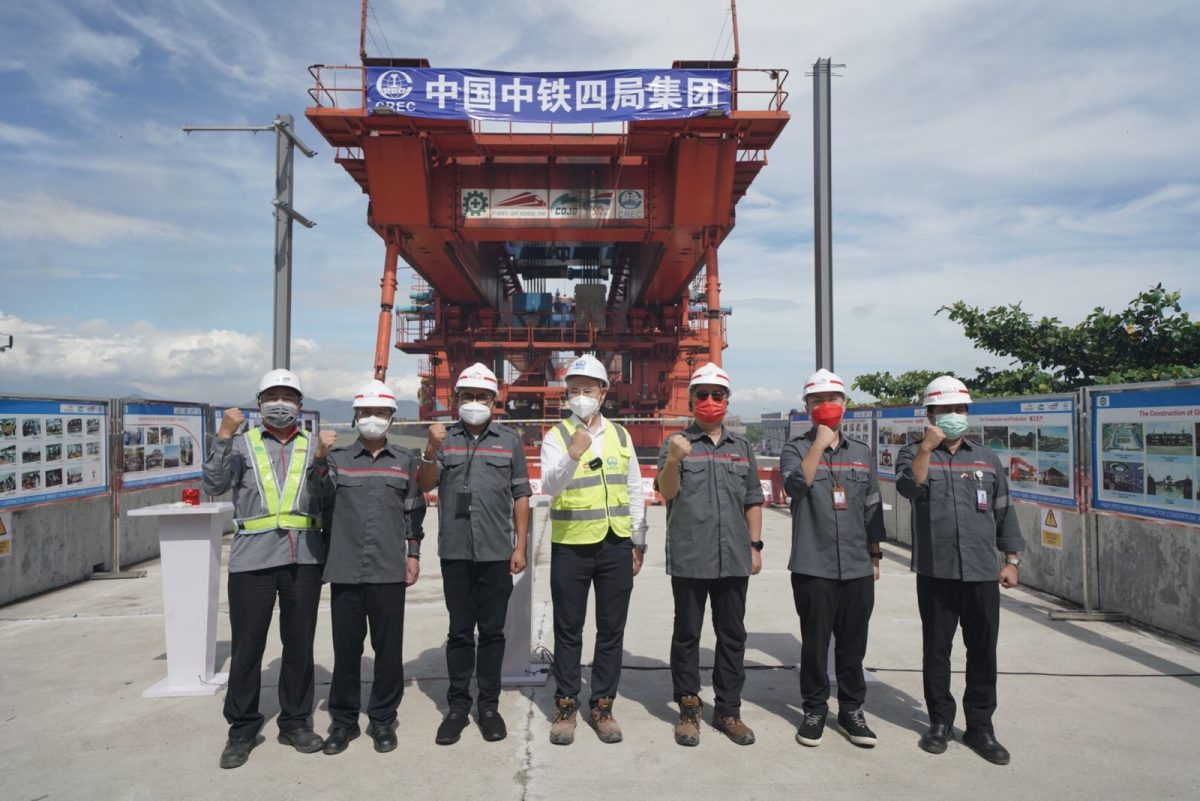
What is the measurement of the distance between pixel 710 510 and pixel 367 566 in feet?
6.26

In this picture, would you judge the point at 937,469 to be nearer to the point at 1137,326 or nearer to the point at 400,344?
the point at 1137,326

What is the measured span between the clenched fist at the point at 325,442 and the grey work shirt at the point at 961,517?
3155 millimetres

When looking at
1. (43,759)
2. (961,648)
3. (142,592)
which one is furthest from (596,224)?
(43,759)

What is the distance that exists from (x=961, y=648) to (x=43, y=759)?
595 cm

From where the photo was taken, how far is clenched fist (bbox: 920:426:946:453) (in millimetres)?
3814

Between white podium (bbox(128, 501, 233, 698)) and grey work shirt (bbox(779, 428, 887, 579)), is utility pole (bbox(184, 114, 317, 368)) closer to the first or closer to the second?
white podium (bbox(128, 501, 233, 698))

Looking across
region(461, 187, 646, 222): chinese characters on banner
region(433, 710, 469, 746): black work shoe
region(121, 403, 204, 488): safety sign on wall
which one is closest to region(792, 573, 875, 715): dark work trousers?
region(433, 710, 469, 746): black work shoe

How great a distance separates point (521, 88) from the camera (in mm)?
15469

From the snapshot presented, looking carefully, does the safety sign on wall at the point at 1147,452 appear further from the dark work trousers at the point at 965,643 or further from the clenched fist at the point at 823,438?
the clenched fist at the point at 823,438

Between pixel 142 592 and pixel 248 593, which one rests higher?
pixel 248 593

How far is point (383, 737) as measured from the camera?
3756mm

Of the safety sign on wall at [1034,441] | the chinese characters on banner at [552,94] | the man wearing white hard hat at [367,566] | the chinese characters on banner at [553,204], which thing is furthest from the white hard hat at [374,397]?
the chinese characters on banner at [553,204]

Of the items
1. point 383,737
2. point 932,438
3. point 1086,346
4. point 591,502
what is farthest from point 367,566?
point 1086,346

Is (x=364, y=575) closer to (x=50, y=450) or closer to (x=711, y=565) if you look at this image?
(x=711, y=565)
